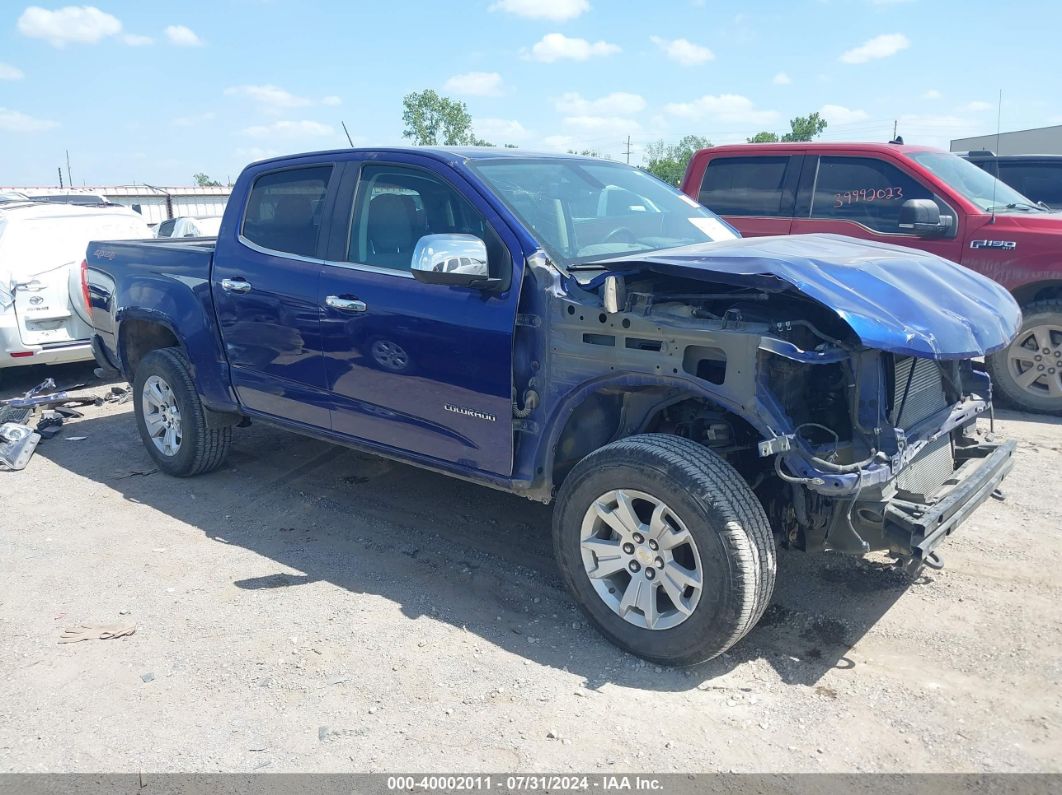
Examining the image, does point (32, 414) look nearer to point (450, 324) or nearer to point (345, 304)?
point (345, 304)

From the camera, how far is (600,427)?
3.77 meters

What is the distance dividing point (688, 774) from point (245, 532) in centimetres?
306

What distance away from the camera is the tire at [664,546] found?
310 cm

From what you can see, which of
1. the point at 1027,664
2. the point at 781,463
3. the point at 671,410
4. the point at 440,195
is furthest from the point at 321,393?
the point at 1027,664

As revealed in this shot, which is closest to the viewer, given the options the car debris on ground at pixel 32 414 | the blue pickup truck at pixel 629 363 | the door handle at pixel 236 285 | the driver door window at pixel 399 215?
the blue pickup truck at pixel 629 363

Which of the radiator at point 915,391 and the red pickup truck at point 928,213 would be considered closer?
the radiator at point 915,391

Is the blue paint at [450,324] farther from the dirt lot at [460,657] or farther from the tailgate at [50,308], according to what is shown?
the tailgate at [50,308]

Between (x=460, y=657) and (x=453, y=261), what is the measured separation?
167 cm

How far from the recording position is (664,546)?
10.7 ft

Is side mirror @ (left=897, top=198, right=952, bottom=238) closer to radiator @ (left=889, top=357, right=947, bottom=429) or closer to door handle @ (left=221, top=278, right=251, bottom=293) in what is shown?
radiator @ (left=889, top=357, right=947, bottom=429)

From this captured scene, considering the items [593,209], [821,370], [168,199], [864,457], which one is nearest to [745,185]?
[593,209]

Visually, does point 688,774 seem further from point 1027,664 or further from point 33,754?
point 33,754

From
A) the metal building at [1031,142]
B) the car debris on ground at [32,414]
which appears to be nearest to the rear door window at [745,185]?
the car debris on ground at [32,414]

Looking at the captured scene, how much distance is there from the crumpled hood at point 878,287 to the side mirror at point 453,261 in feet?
1.87
